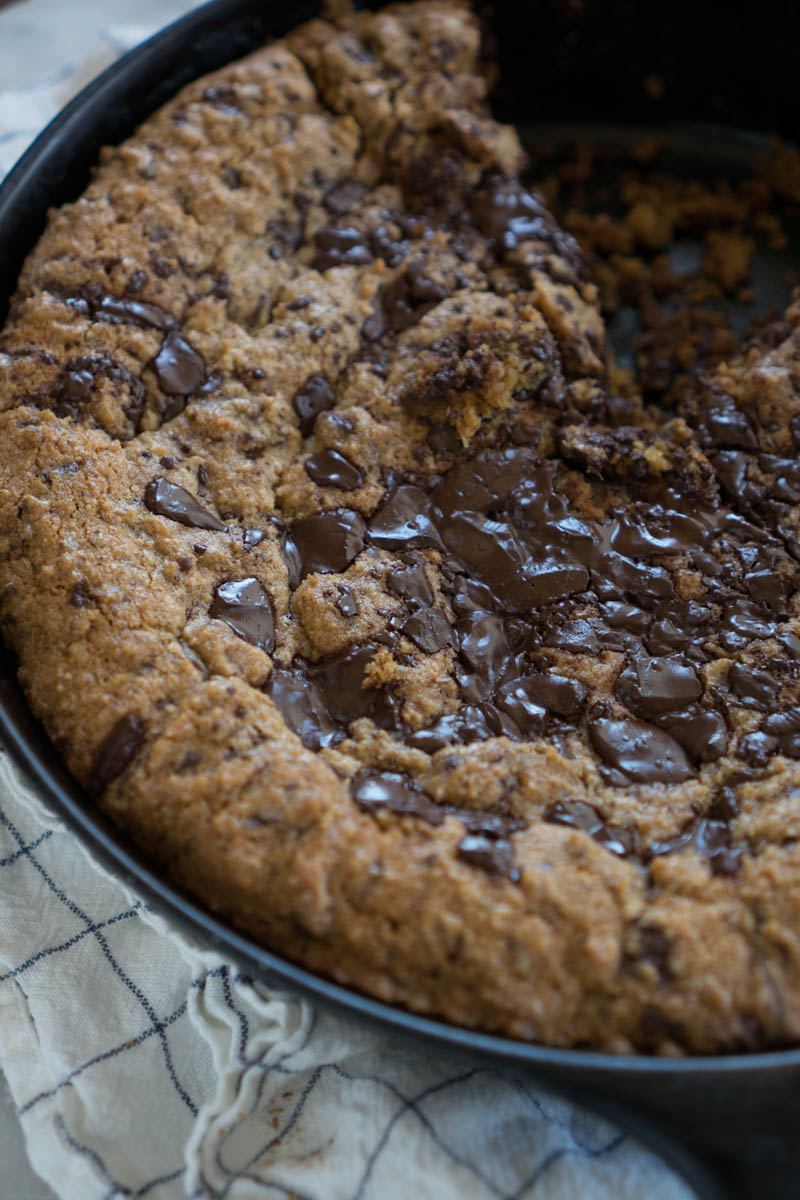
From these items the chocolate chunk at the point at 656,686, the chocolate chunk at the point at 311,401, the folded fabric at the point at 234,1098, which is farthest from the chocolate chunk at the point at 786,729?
the chocolate chunk at the point at 311,401

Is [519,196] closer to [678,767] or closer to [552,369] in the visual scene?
[552,369]

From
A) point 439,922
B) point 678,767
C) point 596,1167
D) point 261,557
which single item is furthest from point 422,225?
point 596,1167

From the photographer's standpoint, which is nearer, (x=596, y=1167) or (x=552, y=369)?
(x=596, y=1167)

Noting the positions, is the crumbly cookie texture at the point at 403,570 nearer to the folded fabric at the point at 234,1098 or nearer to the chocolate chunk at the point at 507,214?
the chocolate chunk at the point at 507,214

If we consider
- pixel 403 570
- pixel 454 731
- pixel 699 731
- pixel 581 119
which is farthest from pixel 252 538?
pixel 581 119

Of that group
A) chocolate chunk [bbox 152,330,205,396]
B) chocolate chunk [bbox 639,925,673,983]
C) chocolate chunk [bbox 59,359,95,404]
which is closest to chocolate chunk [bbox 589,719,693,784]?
chocolate chunk [bbox 639,925,673,983]

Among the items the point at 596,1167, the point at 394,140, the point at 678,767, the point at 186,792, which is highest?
the point at 394,140
